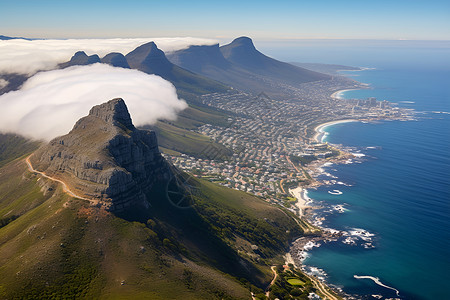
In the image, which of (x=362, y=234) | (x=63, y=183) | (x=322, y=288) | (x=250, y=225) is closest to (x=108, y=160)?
(x=63, y=183)

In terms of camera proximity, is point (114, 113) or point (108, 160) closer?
point (108, 160)

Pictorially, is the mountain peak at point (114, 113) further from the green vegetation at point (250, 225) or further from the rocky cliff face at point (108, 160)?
the green vegetation at point (250, 225)

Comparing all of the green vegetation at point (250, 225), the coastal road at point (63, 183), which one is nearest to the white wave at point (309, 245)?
the green vegetation at point (250, 225)

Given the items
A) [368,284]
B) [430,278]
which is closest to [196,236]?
[368,284]

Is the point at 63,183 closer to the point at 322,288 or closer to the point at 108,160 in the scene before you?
the point at 108,160

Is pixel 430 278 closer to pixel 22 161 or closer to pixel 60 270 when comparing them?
pixel 60 270

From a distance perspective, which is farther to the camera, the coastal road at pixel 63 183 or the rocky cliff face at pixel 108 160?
the rocky cliff face at pixel 108 160

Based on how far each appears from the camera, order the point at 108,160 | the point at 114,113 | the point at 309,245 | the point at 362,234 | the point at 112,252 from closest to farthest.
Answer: the point at 112,252
the point at 108,160
the point at 114,113
the point at 309,245
the point at 362,234
